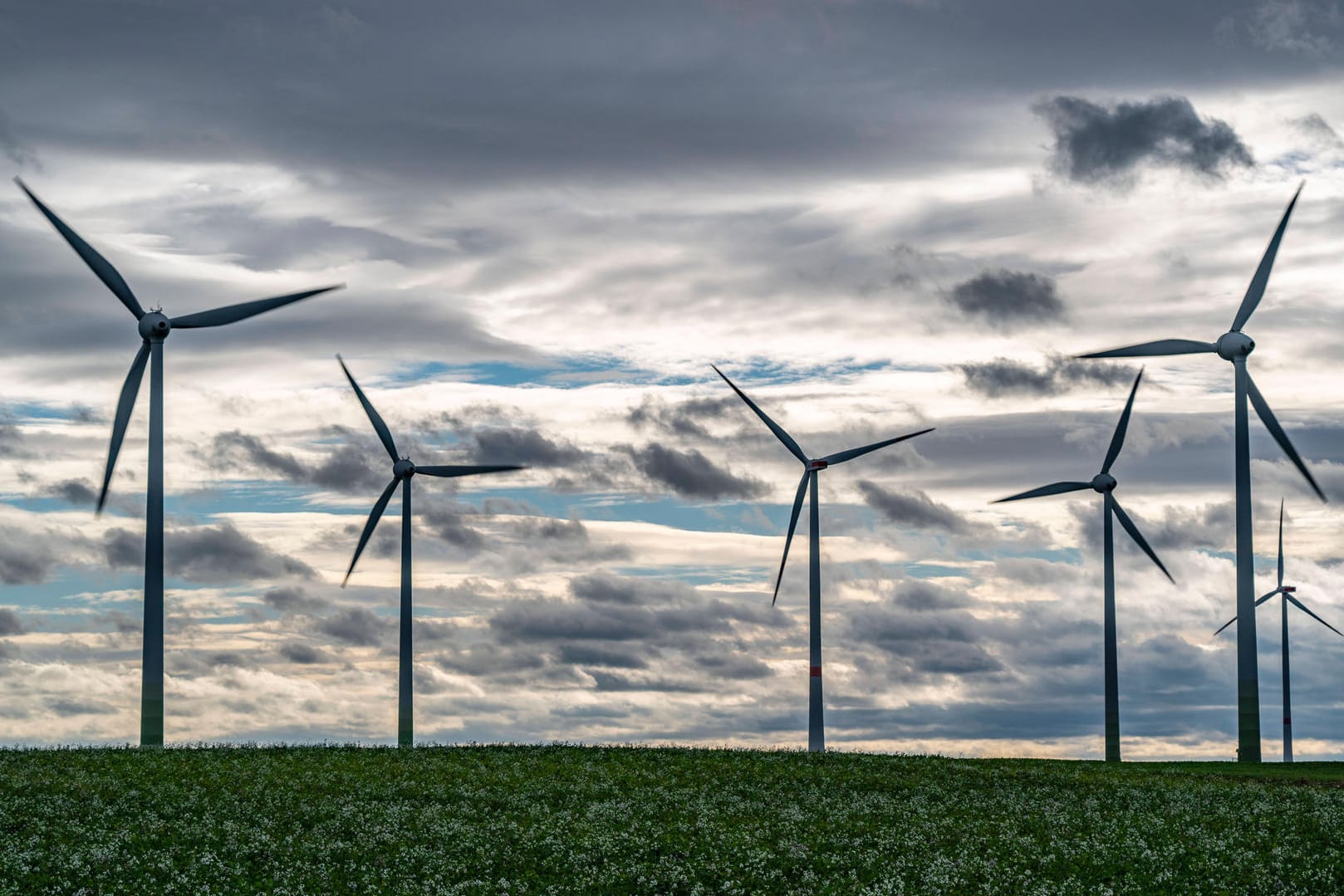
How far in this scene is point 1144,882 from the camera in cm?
4062

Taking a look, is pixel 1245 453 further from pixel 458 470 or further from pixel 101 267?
pixel 101 267

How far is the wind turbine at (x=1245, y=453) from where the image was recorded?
7962 cm

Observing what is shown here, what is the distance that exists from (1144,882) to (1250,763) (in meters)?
40.7

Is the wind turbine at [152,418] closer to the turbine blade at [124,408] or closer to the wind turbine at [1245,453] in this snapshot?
the turbine blade at [124,408]

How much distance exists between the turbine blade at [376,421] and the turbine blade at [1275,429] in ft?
180

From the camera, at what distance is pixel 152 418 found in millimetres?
73062

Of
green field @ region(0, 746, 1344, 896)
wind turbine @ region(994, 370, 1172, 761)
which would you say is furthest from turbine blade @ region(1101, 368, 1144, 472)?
green field @ region(0, 746, 1344, 896)

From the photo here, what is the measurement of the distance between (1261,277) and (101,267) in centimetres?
7283

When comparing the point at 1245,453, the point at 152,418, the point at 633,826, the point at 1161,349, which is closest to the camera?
the point at 633,826

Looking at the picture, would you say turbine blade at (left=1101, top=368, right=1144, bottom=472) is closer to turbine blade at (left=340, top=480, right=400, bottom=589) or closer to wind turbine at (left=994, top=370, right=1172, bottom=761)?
wind turbine at (left=994, top=370, right=1172, bottom=761)

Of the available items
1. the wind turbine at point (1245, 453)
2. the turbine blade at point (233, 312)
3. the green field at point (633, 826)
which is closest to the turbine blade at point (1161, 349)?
the wind turbine at point (1245, 453)

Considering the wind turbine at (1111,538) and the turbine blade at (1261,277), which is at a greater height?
the turbine blade at (1261,277)

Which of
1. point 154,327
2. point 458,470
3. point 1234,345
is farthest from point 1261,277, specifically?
point 154,327

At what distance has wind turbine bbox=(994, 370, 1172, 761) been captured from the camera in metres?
90.7
